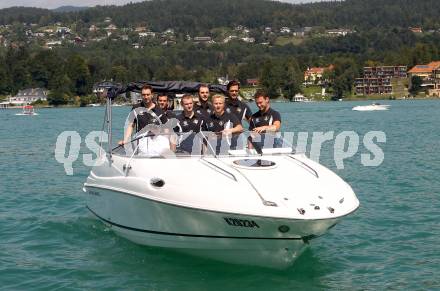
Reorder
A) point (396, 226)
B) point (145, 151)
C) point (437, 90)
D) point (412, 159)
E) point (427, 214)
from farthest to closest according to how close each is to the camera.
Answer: point (437, 90) < point (412, 159) < point (427, 214) < point (396, 226) < point (145, 151)

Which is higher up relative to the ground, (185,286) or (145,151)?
(145,151)

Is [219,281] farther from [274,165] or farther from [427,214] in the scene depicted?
[427,214]

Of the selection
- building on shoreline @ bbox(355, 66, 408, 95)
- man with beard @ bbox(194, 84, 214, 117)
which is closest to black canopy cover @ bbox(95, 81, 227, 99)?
A: man with beard @ bbox(194, 84, 214, 117)

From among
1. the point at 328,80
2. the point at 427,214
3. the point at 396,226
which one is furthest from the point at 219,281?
the point at 328,80

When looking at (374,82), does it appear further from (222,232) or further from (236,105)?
(222,232)

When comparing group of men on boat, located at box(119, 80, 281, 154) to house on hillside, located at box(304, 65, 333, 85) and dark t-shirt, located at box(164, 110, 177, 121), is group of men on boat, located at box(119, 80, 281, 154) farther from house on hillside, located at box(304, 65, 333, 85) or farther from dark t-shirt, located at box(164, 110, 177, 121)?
house on hillside, located at box(304, 65, 333, 85)

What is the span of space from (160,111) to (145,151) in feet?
2.95

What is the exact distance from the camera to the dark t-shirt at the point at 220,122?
38.1ft

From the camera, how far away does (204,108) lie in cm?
1234

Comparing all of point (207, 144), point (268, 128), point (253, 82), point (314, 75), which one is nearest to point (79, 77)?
point (253, 82)

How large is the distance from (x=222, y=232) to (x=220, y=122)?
2.18m

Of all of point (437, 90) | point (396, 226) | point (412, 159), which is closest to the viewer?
point (396, 226)

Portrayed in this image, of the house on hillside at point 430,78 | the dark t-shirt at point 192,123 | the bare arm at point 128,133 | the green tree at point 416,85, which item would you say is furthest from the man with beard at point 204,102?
the house on hillside at point 430,78

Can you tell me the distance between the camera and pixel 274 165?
10.7m
